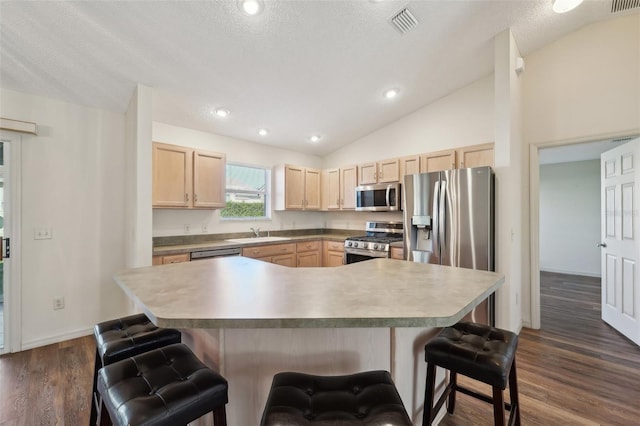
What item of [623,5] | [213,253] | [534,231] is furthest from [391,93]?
[213,253]

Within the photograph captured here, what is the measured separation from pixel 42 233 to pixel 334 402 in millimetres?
3484

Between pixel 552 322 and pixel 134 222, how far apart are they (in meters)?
4.84

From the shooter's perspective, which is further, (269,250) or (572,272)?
(572,272)

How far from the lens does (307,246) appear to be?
4559 mm

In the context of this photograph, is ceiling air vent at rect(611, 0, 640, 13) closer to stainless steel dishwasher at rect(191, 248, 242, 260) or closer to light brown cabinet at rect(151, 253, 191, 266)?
stainless steel dishwasher at rect(191, 248, 242, 260)

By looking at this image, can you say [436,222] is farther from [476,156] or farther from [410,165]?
[410,165]

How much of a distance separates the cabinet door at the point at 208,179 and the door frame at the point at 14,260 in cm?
159

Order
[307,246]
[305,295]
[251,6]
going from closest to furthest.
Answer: [305,295] < [251,6] < [307,246]

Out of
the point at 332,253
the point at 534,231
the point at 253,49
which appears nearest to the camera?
the point at 253,49

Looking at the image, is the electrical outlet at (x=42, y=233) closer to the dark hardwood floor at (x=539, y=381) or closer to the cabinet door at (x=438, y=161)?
the dark hardwood floor at (x=539, y=381)

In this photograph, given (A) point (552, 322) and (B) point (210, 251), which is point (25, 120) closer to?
(B) point (210, 251)

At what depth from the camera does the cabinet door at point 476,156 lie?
11.0 ft

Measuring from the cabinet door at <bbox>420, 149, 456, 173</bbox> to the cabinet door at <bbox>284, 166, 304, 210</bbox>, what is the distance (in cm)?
200

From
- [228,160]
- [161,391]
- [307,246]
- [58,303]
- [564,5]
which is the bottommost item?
[58,303]
